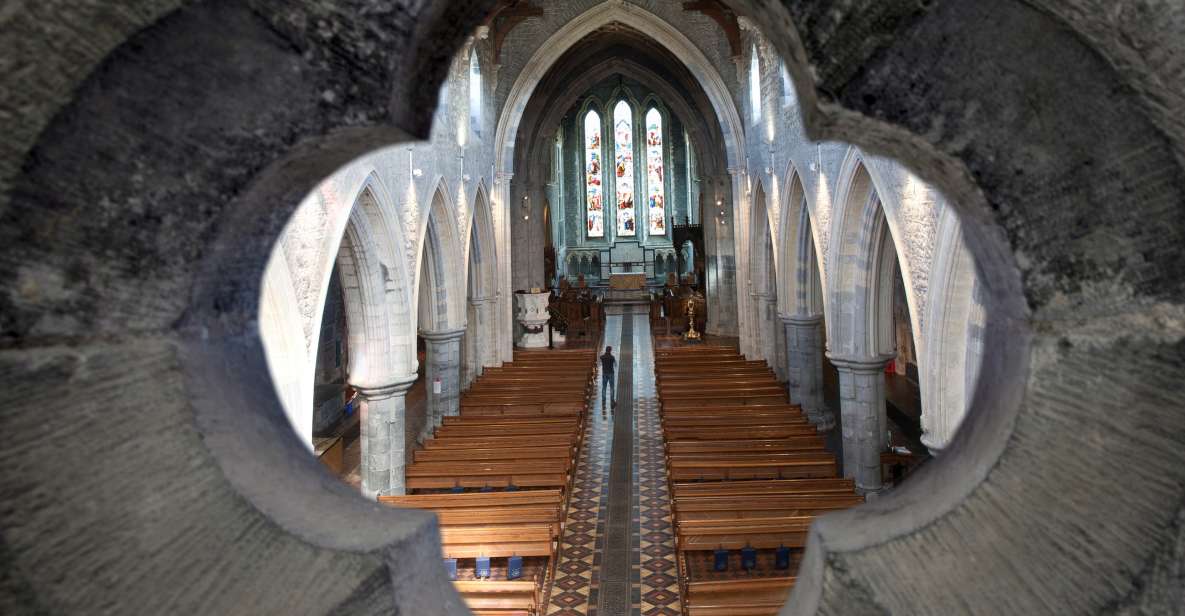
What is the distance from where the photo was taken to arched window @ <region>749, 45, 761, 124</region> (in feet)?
47.1

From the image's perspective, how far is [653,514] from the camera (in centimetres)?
909

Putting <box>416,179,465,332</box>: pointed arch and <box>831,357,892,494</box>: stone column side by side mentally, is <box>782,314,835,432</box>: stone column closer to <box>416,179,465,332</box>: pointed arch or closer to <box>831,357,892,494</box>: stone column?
<box>831,357,892,494</box>: stone column

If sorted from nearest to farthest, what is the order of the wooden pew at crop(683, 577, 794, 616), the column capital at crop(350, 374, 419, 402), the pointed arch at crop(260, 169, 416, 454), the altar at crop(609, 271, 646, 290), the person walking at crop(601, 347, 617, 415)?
the wooden pew at crop(683, 577, 794, 616) < the pointed arch at crop(260, 169, 416, 454) < the column capital at crop(350, 374, 419, 402) < the person walking at crop(601, 347, 617, 415) < the altar at crop(609, 271, 646, 290)

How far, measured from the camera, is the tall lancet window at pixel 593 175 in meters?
32.5

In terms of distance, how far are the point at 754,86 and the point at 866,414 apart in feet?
27.1

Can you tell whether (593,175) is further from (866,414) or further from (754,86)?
(866,414)

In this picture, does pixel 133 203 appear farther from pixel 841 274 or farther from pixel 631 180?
pixel 631 180

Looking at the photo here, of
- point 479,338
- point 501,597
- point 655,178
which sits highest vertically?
point 655,178

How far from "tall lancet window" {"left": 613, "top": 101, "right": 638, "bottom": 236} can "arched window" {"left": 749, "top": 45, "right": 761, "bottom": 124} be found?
17.4 meters

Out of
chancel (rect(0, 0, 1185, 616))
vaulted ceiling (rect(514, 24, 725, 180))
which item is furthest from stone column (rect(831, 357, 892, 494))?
vaulted ceiling (rect(514, 24, 725, 180))

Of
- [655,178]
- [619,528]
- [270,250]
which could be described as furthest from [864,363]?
[655,178]

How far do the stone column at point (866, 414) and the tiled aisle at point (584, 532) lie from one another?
3640mm

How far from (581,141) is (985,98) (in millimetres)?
32109

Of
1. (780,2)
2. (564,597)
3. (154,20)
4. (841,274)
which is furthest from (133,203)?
(841,274)
